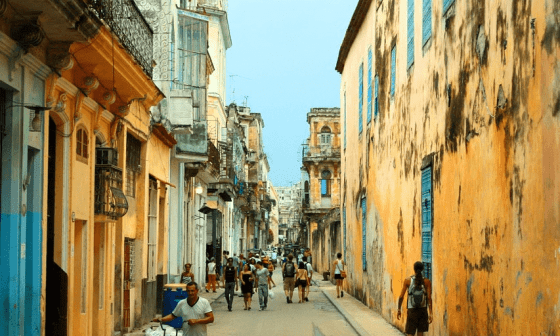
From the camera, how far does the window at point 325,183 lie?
2534 inches

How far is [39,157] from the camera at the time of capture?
1071 cm

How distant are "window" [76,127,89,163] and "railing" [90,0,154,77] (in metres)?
1.50

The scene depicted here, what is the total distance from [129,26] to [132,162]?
448 cm

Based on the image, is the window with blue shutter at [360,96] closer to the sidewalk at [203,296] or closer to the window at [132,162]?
the sidewalk at [203,296]

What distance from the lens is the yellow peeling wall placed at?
8.69m

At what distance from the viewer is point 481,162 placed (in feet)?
37.4

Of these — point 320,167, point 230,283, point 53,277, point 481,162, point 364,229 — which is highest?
point 320,167

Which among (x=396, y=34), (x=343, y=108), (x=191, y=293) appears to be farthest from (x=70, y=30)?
(x=343, y=108)

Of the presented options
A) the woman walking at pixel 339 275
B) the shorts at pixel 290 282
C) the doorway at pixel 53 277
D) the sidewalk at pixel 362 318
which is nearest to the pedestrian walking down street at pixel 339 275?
the woman walking at pixel 339 275

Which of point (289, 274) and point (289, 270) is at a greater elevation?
point (289, 270)

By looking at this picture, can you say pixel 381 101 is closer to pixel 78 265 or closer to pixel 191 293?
pixel 78 265

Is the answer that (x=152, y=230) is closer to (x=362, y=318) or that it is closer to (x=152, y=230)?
(x=152, y=230)

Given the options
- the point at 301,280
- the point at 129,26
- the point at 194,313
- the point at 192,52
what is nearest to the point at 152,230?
the point at 192,52

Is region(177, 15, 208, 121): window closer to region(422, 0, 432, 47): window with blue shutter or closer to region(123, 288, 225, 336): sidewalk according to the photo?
region(123, 288, 225, 336): sidewalk
